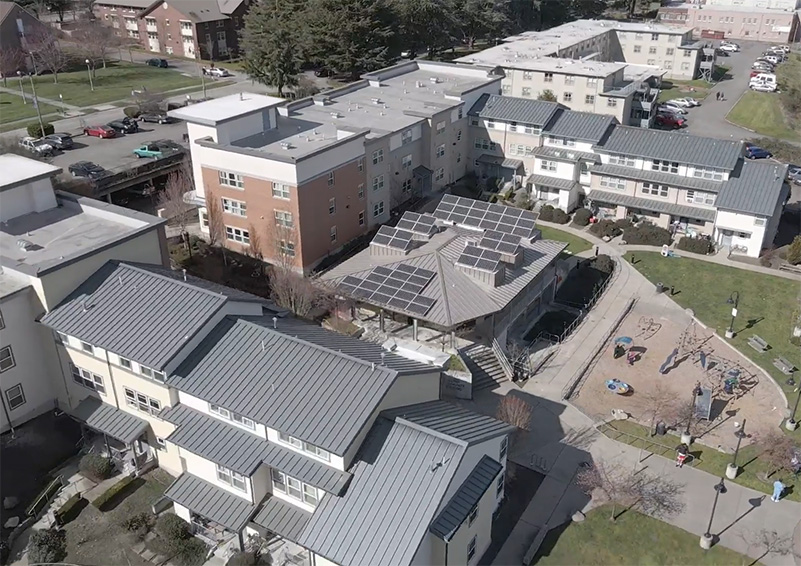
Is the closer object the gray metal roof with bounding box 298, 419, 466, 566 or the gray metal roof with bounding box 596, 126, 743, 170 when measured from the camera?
the gray metal roof with bounding box 298, 419, 466, 566

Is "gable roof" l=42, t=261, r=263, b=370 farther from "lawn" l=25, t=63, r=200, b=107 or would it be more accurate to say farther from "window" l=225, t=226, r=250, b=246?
"lawn" l=25, t=63, r=200, b=107

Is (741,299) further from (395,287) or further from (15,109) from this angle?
(15,109)

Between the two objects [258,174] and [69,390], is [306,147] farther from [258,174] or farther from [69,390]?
[69,390]

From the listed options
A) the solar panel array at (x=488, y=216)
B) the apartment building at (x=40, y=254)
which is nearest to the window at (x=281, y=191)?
the solar panel array at (x=488, y=216)

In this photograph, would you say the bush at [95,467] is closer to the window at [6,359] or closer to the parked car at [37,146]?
the window at [6,359]

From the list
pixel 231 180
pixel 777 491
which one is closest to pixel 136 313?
pixel 231 180

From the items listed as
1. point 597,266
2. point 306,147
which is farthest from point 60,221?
point 597,266

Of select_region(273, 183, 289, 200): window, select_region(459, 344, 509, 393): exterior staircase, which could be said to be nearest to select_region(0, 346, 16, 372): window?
select_region(273, 183, 289, 200): window
